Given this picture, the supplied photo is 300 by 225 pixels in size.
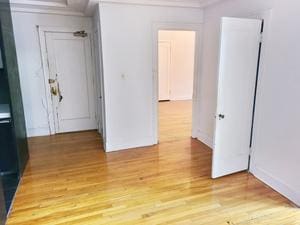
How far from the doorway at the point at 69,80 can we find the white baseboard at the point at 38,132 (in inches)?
3.9

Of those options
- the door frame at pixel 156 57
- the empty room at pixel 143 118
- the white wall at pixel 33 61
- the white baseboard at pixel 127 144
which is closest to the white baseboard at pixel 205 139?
the empty room at pixel 143 118

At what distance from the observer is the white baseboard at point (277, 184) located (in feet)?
8.00

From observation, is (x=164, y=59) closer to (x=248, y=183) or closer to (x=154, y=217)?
(x=248, y=183)

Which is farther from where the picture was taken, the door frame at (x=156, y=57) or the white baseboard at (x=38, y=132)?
the white baseboard at (x=38, y=132)

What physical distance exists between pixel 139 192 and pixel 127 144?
135 centimetres

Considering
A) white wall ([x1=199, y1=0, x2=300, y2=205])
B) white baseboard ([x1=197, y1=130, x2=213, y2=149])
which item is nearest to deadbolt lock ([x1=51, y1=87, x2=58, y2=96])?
white baseboard ([x1=197, y1=130, x2=213, y2=149])

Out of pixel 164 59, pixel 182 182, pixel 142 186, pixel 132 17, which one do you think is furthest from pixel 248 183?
pixel 164 59

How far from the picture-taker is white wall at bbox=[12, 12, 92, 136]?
418 cm

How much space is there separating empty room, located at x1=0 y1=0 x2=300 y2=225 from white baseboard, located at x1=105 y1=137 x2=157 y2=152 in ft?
0.06

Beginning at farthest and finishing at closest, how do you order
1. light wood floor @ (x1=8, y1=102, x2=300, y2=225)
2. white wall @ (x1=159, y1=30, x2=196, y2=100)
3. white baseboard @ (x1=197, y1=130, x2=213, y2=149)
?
white wall @ (x1=159, y1=30, x2=196, y2=100) < white baseboard @ (x1=197, y1=130, x2=213, y2=149) < light wood floor @ (x1=8, y1=102, x2=300, y2=225)

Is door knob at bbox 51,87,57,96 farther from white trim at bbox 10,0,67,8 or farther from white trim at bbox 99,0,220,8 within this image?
white trim at bbox 99,0,220,8

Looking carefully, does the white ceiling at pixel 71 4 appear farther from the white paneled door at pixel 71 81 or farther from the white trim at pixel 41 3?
the white paneled door at pixel 71 81

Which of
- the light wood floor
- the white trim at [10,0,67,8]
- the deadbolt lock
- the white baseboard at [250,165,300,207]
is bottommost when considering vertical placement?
the light wood floor

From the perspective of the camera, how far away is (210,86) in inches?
153
